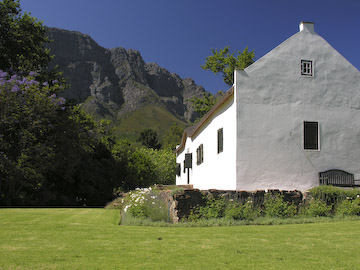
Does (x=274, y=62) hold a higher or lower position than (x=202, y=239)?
higher

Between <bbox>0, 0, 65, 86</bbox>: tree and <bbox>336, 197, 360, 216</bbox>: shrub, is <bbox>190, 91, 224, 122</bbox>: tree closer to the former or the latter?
<bbox>0, 0, 65, 86</bbox>: tree

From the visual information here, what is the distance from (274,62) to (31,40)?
18.1 meters

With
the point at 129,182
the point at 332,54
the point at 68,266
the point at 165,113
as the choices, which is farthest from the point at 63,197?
the point at 165,113

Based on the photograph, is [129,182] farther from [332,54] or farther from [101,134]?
[332,54]

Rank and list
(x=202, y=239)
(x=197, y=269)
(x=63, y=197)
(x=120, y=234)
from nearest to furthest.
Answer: (x=197, y=269), (x=202, y=239), (x=120, y=234), (x=63, y=197)

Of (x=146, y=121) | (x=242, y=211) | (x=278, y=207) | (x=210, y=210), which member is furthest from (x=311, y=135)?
(x=146, y=121)

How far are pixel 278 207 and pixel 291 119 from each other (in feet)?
13.1

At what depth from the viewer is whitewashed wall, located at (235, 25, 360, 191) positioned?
1382 centimetres

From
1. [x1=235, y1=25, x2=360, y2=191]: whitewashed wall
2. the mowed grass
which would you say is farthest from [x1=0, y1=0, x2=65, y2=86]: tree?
the mowed grass

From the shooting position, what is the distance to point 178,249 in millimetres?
6398

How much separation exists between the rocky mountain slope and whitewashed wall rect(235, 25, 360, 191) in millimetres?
92939

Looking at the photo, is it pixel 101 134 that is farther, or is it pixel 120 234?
pixel 101 134

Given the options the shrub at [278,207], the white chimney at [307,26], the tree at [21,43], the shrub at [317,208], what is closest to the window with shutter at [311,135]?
the shrub at [317,208]

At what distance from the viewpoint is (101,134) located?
3547 cm
